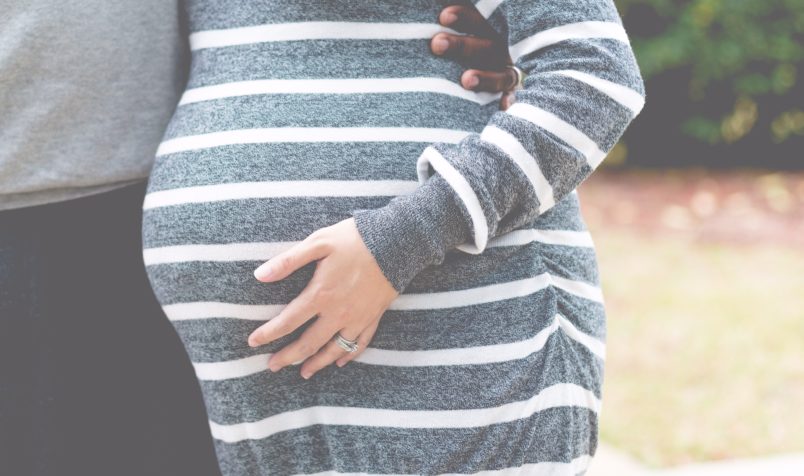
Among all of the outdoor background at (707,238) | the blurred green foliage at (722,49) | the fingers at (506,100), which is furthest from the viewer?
the blurred green foliage at (722,49)

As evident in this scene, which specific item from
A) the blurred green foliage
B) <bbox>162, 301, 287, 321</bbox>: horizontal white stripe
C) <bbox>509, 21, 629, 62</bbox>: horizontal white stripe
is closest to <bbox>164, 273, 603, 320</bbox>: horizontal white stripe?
<bbox>162, 301, 287, 321</bbox>: horizontal white stripe

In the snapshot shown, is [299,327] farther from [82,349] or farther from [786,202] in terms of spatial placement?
[786,202]

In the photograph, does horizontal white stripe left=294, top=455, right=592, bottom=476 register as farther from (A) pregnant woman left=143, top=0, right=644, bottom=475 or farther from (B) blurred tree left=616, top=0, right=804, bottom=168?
(B) blurred tree left=616, top=0, right=804, bottom=168

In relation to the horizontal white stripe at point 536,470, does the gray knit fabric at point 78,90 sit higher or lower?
higher

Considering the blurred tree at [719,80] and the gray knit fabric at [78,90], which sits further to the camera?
the blurred tree at [719,80]

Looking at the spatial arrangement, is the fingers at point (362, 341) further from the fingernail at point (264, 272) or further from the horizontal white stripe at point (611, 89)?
the horizontal white stripe at point (611, 89)

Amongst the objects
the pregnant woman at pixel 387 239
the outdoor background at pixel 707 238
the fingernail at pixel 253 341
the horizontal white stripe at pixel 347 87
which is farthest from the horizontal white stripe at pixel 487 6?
the outdoor background at pixel 707 238

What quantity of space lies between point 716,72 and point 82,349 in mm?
6406

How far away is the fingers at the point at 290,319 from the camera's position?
4.42ft

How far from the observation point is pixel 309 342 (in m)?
1.36

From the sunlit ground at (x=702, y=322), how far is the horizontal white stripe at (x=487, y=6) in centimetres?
227

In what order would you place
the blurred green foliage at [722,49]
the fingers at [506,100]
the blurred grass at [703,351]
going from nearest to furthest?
the fingers at [506,100]
the blurred grass at [703,351]
the blurred green foliage at [722,49]

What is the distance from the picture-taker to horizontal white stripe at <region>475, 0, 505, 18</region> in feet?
4.52

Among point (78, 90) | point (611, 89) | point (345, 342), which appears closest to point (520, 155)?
point (611, 89)
